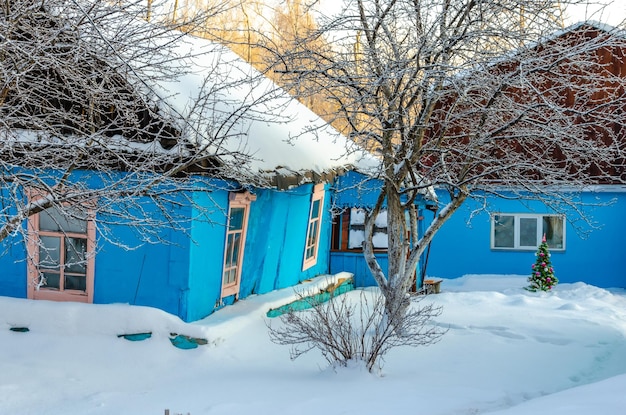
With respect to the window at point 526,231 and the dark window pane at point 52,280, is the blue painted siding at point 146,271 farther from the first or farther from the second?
the window at point 526,231

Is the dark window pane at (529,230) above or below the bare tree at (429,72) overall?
below

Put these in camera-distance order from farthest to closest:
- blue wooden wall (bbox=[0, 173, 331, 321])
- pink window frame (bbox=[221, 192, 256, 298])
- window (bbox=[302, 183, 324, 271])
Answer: window (bbox=[302, 183, 324, 271]) < pink window frame (bbox=[221, 192, 256, 298]) < blue wooden wall (bbox=[0, 173, 331, 321])

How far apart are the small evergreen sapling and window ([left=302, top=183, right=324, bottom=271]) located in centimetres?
498

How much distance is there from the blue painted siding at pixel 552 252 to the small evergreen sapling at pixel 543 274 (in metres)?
1.78

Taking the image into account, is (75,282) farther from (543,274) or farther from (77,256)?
(543,274)

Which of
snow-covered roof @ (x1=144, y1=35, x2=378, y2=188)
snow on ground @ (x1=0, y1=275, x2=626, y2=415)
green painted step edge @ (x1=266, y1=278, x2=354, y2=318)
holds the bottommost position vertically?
snow on ground @ (x1=0, y1=275, x2=626, y2=415)

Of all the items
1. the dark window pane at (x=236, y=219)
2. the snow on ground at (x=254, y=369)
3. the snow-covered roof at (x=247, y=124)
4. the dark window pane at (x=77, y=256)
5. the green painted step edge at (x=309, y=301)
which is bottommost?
the snow on ground at (x=254, y=369)

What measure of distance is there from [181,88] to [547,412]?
23.0ft

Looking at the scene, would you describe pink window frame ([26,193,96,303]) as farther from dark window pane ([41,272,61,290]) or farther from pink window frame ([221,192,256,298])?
pink window frame ([221,192,256,298])

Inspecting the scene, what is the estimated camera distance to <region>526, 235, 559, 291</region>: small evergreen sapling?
16.2m

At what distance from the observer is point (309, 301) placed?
28.8 feet

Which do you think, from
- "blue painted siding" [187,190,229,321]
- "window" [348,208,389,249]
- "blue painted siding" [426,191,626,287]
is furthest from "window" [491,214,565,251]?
"blue painted siding" [187,190,229,321]

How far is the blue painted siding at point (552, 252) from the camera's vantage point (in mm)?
17859

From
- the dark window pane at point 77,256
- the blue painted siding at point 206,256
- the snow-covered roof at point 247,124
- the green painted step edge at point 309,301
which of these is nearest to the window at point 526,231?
the green painted step edge at point 309,301
